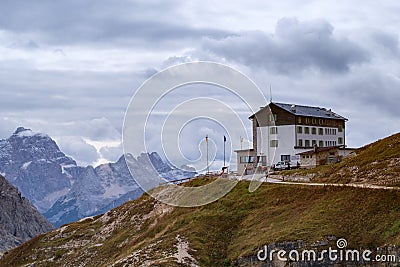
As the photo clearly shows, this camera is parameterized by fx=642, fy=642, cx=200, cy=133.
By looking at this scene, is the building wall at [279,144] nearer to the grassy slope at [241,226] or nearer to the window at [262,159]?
the window at [262,159]

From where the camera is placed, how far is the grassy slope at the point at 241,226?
68.0 meters

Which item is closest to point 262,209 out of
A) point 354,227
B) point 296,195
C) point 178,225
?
point 296,195

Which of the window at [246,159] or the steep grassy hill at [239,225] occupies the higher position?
the window at [246,159]

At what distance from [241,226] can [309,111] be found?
67.1 m

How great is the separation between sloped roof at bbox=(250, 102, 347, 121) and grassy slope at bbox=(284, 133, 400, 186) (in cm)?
3526

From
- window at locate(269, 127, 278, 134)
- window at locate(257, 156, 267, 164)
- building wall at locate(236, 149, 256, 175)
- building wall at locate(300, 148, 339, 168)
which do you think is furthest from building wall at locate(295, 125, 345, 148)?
building wall at locate(300, 148, 339, 168)

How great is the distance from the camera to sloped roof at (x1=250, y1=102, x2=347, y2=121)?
136625 millimetres

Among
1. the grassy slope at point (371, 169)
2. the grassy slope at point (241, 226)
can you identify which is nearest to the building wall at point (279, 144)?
the grassy slope at point (371, 169)

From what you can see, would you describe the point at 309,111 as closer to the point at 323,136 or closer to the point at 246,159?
the point at 323,136

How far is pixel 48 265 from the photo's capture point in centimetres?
9869

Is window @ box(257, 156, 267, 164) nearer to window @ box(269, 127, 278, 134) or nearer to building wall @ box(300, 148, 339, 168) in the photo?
window @ box(269, 127, 278, 134)

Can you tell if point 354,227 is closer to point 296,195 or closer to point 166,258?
point 296,195

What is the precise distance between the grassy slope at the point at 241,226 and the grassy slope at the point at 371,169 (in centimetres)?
600

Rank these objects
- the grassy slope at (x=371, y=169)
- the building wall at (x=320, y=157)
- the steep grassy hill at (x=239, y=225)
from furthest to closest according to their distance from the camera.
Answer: the building wall at (x=320, y=157) < the grassy slope at (x=371, y=169) < the steep grassy hill at (x=239, y=225)
